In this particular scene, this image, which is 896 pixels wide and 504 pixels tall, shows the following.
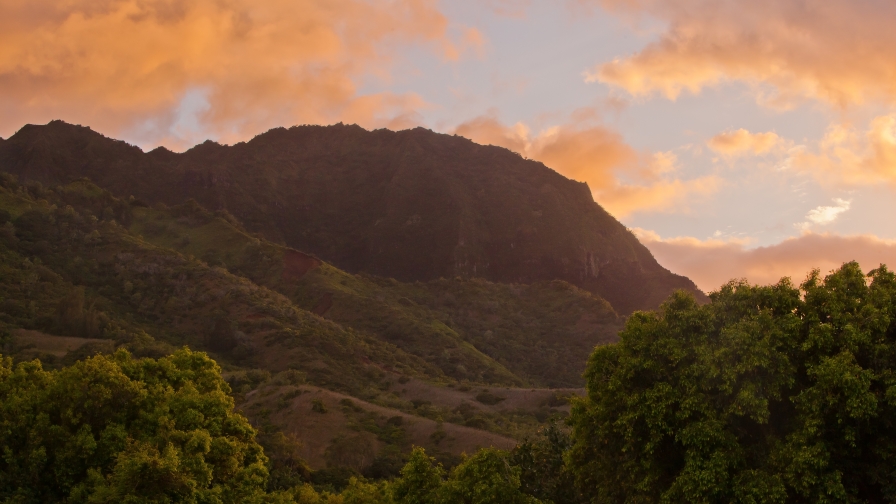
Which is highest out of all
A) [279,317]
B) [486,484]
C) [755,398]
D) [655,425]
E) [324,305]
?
[324,305]

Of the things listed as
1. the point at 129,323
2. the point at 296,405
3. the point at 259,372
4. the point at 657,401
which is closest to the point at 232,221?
the point at 129,323

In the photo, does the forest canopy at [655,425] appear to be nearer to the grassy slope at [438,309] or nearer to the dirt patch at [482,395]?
the dirt patch at [482,395]

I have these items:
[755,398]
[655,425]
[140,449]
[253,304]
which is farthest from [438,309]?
[755,398]

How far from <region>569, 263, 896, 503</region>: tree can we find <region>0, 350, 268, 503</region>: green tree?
12.1 meters

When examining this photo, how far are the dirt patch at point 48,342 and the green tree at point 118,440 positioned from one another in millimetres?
38748

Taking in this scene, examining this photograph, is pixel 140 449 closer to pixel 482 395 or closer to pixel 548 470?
pixel 548 470

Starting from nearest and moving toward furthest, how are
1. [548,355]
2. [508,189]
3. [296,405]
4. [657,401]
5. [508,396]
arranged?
[657,401] < [296,405] < [508,396] < [548,355] < [508,189]

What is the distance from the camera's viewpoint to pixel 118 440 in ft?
86.2

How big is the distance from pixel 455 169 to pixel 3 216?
11242cm

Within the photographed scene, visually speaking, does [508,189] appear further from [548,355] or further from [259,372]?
[259,372]

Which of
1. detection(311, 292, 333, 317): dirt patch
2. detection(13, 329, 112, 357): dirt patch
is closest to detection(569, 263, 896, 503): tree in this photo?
detection(13, 329, 112, 357): dirt patch

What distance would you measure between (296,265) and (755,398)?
341ft

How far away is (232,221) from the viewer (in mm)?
141500

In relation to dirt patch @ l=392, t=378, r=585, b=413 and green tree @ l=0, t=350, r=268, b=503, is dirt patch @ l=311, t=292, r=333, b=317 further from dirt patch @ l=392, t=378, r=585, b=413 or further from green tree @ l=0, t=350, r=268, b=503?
green tree @ l=0, t=350, r=268, b=503
